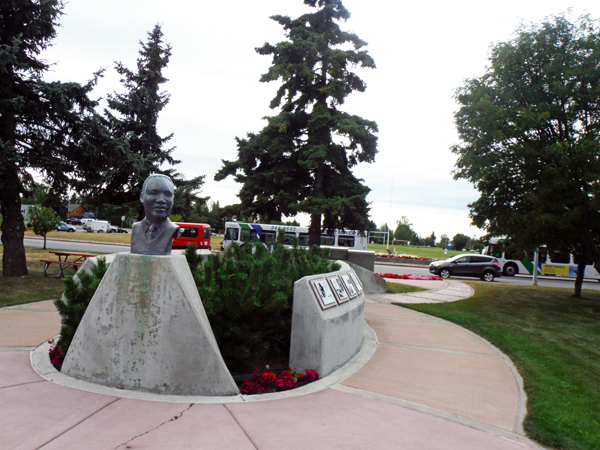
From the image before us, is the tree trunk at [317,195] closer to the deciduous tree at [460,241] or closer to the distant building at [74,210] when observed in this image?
the deciduous tree at [460,241]

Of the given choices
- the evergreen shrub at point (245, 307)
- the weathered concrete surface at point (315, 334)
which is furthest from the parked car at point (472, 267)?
the weathered concrete surface at point (315, 334)

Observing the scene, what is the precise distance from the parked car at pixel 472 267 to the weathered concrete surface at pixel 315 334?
60.8ft

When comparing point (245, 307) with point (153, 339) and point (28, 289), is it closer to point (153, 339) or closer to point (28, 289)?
point (153, 339)

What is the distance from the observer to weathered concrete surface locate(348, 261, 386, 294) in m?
13.4

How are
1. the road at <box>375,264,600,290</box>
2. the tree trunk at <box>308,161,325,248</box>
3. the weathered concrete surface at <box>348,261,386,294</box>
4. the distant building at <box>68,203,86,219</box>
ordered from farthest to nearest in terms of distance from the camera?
the distant building at <box>68,203,86,219</box> < the road at <box>375,264,600,290</box> < the tree trunk at <box>308,161,325,248</box> < the weathered concrete surface at <box>348,261,386,294</box>

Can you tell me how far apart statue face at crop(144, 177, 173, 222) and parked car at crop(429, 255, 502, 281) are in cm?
2034

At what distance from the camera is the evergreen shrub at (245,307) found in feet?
15.8

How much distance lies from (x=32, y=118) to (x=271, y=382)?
11122mm

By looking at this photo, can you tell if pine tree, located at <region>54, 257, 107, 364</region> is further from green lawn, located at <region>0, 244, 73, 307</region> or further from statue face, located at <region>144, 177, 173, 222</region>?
green lawn, located at <region>0, 244, 73, 307</region>

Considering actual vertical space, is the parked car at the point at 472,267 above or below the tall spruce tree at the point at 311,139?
below

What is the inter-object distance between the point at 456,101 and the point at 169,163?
1303 cm

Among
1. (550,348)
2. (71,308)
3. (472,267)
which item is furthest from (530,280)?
(71,308)

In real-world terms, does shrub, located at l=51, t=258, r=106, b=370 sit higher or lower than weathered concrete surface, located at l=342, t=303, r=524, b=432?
higher

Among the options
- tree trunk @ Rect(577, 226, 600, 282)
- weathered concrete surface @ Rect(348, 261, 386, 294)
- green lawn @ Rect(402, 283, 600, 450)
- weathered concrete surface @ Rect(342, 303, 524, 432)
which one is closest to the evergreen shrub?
weathered concrete surface @ Rect(342, 303, 524, 432)
